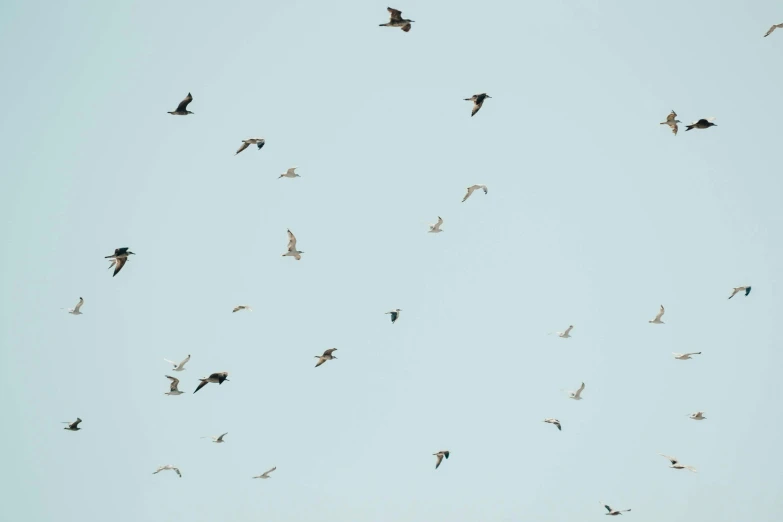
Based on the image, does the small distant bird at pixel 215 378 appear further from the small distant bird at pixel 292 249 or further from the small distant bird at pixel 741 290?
the small distant bird at pixel 741 290

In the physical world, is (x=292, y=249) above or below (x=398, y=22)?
below

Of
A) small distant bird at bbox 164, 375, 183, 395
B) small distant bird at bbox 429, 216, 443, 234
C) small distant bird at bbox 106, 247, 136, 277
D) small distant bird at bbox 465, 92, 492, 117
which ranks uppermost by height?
small distant bird at bbox 465, 92, 492, 117

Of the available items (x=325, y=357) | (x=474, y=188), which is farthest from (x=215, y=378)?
(x=474, y=188)

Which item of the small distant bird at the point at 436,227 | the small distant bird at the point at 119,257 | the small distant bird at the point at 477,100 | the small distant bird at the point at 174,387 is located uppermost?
the small distant bird at the point at 477,100

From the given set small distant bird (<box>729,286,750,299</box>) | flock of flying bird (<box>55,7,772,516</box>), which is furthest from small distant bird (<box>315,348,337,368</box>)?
small distant bird (<box>729,286,750,299</box>)

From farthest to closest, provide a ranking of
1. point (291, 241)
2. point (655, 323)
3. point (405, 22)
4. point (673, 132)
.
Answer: point (655, 323)
point (291, 241)
point (673, 132)
point (405, 22)

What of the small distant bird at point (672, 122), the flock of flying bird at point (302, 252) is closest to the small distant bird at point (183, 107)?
the flock of flying bird at point (302, 252)

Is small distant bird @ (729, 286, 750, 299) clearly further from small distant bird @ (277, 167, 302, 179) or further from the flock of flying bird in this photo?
small distant bird @ (277, 167, 302, 179)

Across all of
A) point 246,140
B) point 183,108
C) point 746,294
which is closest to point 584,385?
point 746,294

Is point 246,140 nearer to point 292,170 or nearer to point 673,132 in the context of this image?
point 292,170

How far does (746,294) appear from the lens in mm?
87062

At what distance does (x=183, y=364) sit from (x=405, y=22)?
28.4 metres

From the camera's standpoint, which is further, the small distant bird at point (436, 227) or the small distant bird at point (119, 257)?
the small distant bird at point (436, 227)

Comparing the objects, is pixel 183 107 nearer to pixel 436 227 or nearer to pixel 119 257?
pixel 119 257
